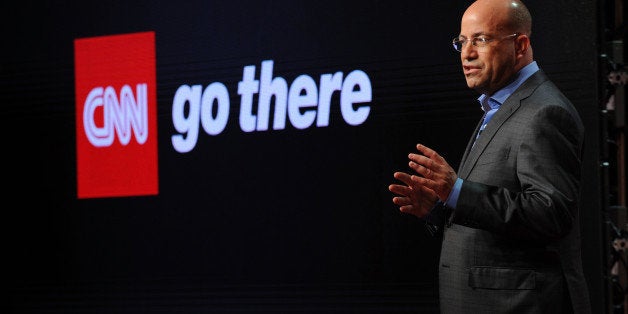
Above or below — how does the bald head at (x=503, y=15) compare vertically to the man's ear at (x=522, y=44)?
above

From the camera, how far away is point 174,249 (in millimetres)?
4480

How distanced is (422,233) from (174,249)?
4.60 feet

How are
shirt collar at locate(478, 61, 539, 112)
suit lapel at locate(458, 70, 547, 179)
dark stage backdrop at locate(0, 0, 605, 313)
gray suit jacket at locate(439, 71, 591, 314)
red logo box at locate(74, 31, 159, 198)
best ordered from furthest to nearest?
1. red logo box at locate(74, 31, 159, 198)
2. dark stage backdrop at locate(0, 0, 605, 313)
3. shirt collar at locate(478, 61, 539, 112)
4. suit lapel at locate(458, 70, 547, 179)
5. gray suit jacket at locate(439, 71, 591, 314)

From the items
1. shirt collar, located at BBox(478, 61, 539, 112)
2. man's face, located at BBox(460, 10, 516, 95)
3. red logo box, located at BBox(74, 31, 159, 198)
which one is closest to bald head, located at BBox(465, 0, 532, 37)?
man's face, located at BBox(460, 10, 516, 95)

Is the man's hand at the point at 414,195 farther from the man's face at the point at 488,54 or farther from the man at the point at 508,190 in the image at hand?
the man's face at the point at 488,54

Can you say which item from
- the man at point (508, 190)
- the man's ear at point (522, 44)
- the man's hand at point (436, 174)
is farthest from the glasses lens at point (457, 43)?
the man's hand at point (436, 174)

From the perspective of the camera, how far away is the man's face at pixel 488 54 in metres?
2.38

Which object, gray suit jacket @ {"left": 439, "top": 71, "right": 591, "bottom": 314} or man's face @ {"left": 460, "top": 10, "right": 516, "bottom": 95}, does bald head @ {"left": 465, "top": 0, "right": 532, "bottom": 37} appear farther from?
gray suit jacket @ {"left": 439, "top": 71, "right": 591, "bottom": 314}

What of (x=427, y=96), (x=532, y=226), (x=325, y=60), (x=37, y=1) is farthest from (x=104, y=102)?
(x=532, y=226)

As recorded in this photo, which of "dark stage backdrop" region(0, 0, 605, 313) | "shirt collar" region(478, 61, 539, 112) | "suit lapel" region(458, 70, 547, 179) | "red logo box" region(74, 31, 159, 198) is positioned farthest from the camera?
"red logo box" region(74, 31, 159, 198)

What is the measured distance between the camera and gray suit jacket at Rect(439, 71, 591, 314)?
2.12m

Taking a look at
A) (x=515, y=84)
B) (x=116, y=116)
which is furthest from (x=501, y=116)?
(x=116, y=116)

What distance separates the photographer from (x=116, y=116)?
462cm

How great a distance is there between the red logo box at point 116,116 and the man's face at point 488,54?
2.53 m
